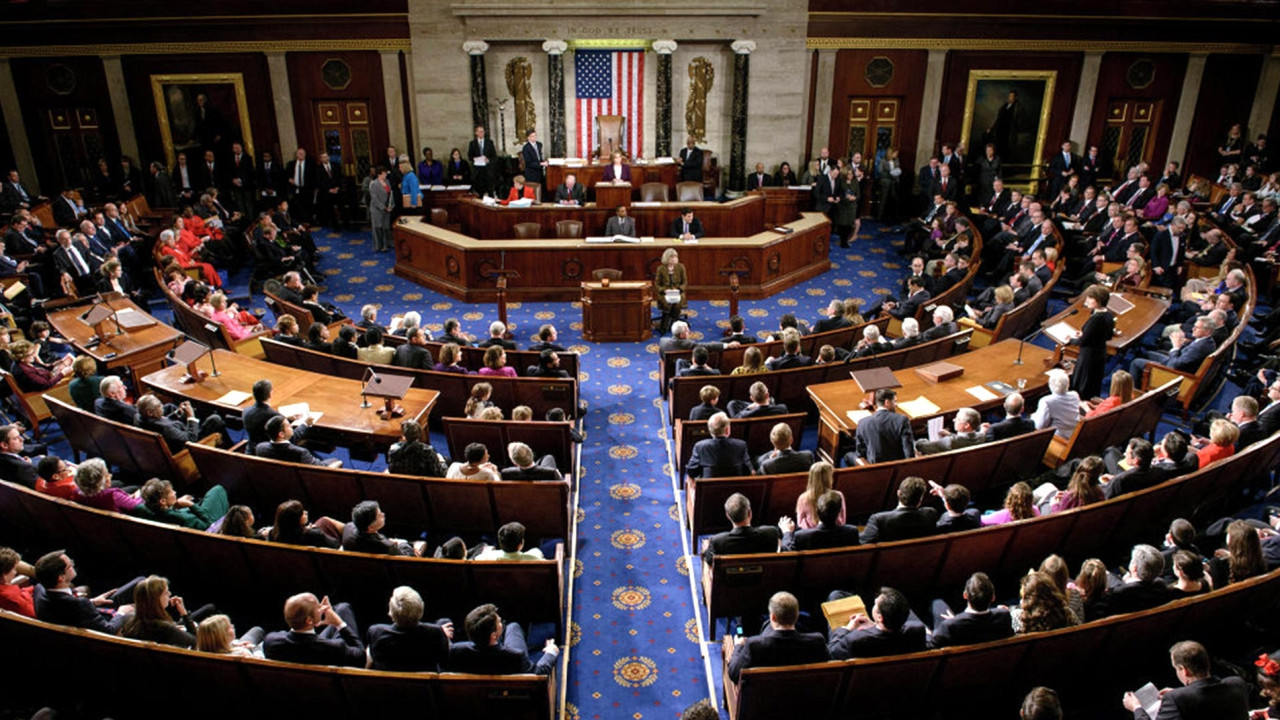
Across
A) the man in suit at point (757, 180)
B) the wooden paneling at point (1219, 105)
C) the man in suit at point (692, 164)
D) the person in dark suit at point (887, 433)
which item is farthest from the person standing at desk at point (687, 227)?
the wooden paneling at point (1219, 105)

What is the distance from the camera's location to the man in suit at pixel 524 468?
5820mm

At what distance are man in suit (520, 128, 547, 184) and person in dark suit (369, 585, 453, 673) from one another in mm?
12251

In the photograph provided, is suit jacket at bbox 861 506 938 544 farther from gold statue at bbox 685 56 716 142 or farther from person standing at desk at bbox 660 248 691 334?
gold statue at bbox 685 56 716 142

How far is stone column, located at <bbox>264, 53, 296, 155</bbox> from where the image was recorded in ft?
53.1

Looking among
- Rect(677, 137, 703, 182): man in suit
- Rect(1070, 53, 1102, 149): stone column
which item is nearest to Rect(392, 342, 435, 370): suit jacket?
Rect(677, 137, 703, 182): man in suit

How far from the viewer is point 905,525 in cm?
518

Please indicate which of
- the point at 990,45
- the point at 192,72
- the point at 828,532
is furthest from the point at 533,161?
the point at 828,532

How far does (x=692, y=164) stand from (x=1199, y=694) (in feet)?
43.7

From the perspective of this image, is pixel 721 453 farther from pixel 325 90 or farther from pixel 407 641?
pixel 325 90

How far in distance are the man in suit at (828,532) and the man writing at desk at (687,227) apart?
25.4 feet

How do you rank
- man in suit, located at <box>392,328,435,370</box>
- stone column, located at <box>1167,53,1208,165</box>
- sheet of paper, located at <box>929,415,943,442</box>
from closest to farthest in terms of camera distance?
1. sheet of paper, located at <box>929,415,943,442</box>
2. man in suit, located at <box>392,328,435,370</box>
3. stone column, located at <box>1167,53,1208,165</box>

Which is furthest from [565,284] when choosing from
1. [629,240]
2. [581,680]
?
[581,680]

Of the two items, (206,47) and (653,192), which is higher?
(206,47)

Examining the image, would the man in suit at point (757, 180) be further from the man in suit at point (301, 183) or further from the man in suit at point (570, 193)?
the man in suit at point (301, 183)
